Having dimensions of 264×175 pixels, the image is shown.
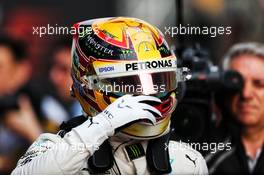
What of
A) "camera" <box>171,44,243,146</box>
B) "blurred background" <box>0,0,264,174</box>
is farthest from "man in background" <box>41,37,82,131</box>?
"camera" <box>171,44,243,146</box>

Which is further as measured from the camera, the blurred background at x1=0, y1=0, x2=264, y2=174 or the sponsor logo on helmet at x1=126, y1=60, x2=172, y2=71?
the blurred background at x1=0, y1=0, x2=264, y2=174

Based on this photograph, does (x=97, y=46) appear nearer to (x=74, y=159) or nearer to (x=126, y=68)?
(x=126, y=68)

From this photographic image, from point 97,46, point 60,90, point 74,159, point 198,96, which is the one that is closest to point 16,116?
point 60,90

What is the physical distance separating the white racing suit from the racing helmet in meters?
0.10

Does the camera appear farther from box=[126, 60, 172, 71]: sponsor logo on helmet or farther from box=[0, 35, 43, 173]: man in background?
box=[0, 35, 43, 173]: man in background

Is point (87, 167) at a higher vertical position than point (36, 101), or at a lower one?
higher

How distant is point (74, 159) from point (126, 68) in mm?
339

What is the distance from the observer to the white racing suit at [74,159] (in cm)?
218

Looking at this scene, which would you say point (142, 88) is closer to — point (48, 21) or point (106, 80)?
point (106, 80)

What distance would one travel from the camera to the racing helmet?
235cm

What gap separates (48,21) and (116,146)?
2.65 meters

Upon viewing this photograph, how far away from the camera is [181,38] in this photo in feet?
11.5

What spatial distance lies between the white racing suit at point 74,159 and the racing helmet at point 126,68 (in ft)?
0.32

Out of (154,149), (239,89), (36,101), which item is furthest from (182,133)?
(36,101)
